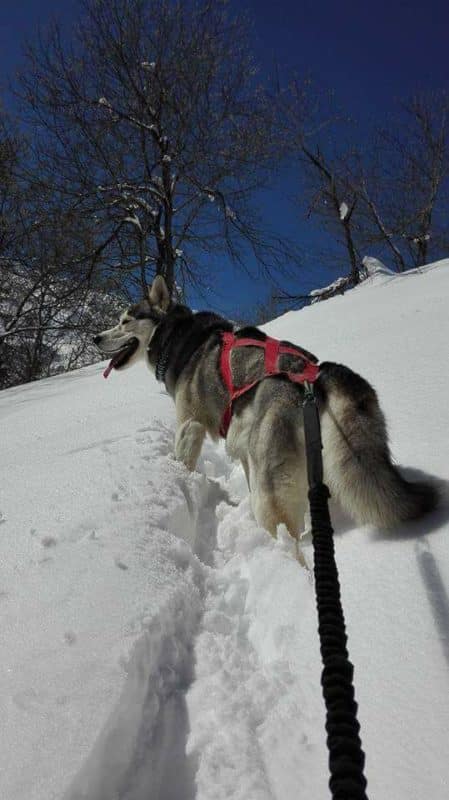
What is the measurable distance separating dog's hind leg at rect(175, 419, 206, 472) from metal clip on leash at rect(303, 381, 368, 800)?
192 centimetres

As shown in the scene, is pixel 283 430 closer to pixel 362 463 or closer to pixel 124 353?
pixel 362 463

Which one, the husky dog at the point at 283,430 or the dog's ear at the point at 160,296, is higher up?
the dog's ear at the point at 160,296

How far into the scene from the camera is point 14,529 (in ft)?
6.51

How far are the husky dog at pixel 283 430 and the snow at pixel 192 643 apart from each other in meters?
0.14

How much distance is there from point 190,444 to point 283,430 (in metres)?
1.04

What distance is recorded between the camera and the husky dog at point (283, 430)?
1.80 meters

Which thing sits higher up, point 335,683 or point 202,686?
point 335,683

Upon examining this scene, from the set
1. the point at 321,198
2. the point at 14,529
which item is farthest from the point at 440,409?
the point at 321,198

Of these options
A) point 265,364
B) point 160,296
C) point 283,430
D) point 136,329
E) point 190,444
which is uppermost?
point 160,296

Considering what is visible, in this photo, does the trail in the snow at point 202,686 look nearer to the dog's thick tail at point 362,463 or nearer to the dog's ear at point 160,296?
the dog's thick tail at point 362,463

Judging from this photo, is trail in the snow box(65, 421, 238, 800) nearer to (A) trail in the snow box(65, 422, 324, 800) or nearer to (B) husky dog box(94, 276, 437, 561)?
(A) trail in the snow box(65, 422, 324, 800)

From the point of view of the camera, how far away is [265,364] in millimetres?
2605

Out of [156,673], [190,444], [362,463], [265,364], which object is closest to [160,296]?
[190,444]

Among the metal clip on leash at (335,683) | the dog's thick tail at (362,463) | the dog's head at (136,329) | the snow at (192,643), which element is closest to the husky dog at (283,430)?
the dog's thick tail at (362,463)
